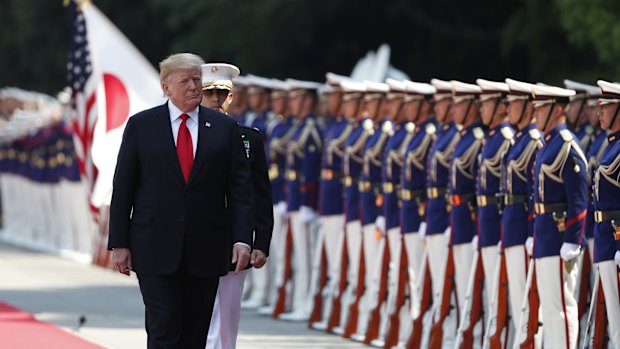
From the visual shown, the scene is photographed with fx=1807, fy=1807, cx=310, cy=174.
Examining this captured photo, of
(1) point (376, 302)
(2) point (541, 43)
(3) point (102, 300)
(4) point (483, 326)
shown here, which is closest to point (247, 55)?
(2) point (541, 43)

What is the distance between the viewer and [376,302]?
13.3 m

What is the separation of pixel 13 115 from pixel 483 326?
52.6 ft

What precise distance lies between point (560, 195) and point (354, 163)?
3.68 m

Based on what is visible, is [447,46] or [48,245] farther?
[447,46]

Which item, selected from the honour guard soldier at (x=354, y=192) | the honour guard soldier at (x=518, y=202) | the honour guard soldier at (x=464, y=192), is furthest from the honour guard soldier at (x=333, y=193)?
the honour guard soldier at (x=518, y=202)

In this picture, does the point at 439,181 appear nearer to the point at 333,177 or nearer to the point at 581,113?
the point at 581,113

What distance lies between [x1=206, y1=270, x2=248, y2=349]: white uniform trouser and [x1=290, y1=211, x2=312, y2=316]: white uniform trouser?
221 inches

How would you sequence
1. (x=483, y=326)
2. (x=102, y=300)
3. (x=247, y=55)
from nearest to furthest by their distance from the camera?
(x=483, y=326), (x=102, y=300), (x=247, y=55)

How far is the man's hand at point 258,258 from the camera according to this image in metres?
8.72

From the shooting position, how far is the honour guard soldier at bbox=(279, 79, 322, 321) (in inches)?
596

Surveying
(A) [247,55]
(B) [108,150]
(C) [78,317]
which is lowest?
(C) [78,317]

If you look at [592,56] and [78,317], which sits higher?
[592,56]

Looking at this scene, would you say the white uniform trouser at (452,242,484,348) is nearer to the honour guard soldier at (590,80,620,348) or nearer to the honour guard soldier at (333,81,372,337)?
the honour guard soldier at (590,80,620,348)

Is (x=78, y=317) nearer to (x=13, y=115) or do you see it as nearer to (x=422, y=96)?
(x=422, y=96)
